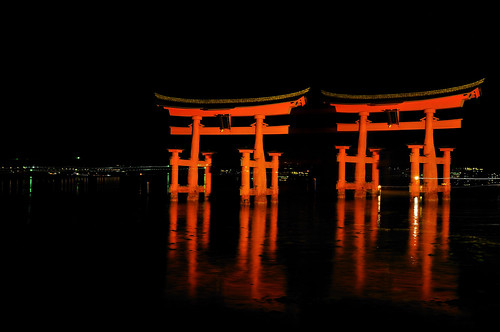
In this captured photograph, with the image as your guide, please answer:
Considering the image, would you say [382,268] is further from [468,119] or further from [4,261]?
[468,119]

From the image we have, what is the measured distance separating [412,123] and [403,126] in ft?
1.43

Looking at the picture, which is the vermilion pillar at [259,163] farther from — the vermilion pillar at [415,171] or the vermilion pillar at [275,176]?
the vermilion pillar at [415,171]

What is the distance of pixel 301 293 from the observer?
24.9 feet

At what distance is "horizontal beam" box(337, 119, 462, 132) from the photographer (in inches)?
1009

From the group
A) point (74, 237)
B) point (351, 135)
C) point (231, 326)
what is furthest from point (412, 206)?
point (231, 326)

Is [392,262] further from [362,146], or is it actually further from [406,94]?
[362,146]

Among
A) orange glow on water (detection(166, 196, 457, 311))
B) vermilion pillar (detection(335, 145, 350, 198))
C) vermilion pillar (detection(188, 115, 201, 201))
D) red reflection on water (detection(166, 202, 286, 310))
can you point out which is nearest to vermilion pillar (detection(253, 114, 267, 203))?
vermilion pillar (detection(188, 115, 201, 201))

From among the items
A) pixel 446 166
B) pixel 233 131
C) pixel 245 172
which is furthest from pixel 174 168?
pixel 446 166

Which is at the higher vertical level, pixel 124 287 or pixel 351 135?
pixel 351 135

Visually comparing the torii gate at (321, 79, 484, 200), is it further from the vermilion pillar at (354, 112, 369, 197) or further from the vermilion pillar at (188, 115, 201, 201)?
the vermilion pillar at (188, 115, 201, 201)

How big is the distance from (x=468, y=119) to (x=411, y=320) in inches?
896

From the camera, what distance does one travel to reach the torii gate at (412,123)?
79.0 feet

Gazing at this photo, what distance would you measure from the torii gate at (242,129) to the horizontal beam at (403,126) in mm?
3958

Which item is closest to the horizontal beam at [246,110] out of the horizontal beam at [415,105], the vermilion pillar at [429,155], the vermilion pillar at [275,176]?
the vermilion pillar at [275,176]
